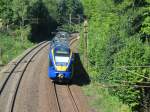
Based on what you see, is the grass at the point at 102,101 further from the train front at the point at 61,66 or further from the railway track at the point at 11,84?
the railway track at the point at 11,84

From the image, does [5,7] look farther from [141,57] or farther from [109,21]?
[141,57]

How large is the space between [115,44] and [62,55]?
188 inches

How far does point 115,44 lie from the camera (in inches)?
1363

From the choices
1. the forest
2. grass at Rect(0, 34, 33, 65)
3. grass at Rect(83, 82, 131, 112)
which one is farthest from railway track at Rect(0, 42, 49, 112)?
grass at Rect(83, 82, 131, 112)

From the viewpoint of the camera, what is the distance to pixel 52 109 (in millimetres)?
27812

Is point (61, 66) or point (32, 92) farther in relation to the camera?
point (61, 66)

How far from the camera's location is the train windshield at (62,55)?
3427 cm

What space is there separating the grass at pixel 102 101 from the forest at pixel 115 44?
17 cm

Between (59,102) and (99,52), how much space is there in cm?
882

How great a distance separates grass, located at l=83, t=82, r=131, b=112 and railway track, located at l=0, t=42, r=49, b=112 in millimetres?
5972

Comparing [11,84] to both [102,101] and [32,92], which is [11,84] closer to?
[32,92]

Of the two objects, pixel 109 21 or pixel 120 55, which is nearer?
pixel 120 55

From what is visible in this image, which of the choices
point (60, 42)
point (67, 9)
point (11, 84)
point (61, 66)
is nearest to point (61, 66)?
point (61, 66)

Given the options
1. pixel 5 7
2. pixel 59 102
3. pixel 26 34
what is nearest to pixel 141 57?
pixel 59 102
